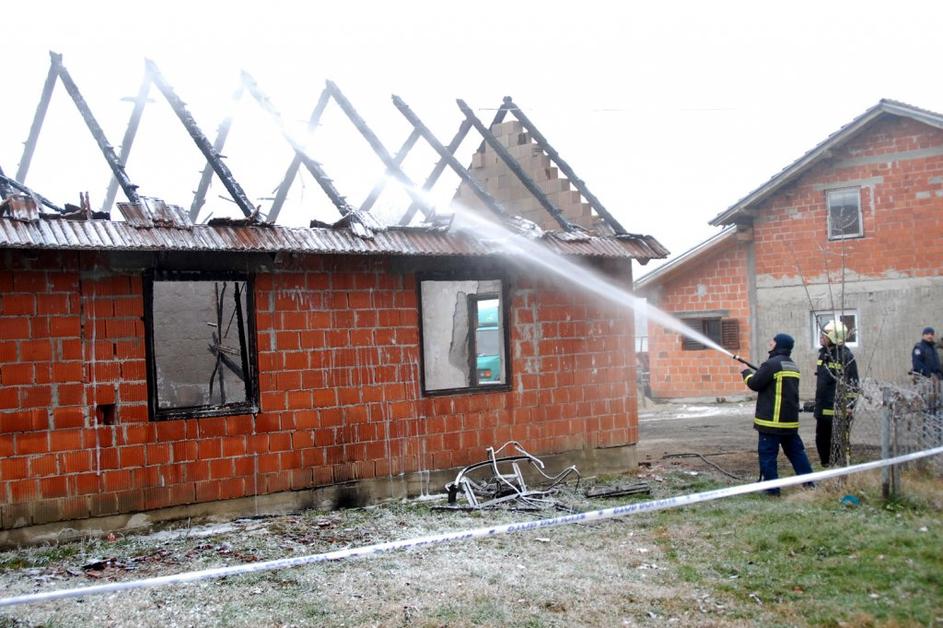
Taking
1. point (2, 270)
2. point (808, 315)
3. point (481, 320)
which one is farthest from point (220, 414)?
point (808, 315)

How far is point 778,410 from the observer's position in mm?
9242

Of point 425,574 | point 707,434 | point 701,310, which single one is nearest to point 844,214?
point 701,310

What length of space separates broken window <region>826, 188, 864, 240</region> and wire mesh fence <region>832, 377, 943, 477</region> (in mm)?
10113

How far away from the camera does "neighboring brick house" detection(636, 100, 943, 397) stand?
63.1ft

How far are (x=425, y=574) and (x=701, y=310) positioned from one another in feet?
55.9

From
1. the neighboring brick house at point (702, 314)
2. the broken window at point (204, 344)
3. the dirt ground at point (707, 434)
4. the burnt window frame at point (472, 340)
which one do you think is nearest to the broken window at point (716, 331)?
the neighboring brick house at point (702, 314)

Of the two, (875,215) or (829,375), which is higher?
(875,215)

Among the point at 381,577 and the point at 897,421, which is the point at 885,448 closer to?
the point at 897,421

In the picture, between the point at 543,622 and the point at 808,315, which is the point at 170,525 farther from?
the point at 808,315

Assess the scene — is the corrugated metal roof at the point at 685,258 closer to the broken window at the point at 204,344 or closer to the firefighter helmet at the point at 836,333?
the firefighter helmet at the point at 836,333

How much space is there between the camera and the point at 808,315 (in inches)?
813

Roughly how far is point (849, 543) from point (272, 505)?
523cm

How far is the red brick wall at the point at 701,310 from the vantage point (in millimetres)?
21672

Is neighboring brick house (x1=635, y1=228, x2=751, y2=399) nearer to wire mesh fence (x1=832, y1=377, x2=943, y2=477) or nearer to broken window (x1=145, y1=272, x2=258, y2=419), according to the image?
Answer: wire mesh fence (x1=832, y1=377, x2=943, y2=477)
